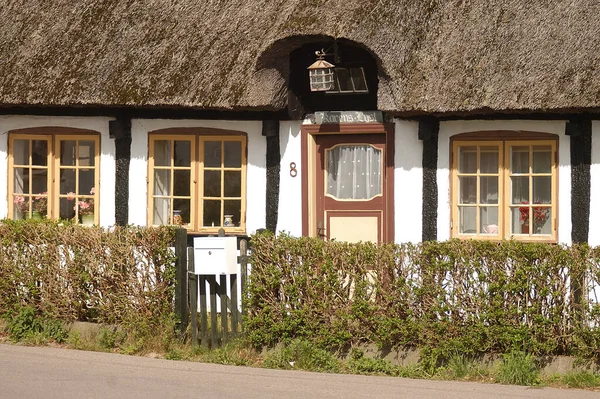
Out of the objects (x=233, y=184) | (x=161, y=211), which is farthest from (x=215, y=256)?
(x=161, y=211)

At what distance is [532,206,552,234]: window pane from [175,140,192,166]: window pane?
12.8 feet

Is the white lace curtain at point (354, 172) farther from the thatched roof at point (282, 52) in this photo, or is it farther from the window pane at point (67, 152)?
the window pane at point (67, 152)

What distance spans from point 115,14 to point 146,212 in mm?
2420

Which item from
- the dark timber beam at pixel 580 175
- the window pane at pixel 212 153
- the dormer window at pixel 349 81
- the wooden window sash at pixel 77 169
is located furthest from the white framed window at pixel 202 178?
the dark timber beam at pixel 580 175

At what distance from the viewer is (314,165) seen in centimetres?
1195

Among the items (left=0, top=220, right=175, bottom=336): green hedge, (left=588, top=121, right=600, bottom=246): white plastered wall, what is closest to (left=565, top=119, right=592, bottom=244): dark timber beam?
(left=588, top=121, right=600, bottom=246): white plastered wall

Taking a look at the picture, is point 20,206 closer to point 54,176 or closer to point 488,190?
point 54,176

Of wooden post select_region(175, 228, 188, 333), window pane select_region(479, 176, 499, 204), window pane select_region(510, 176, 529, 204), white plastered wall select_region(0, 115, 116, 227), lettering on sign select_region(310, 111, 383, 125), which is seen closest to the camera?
wooden post select_region(175, 228, 188, 333)

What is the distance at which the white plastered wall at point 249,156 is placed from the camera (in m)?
11.9

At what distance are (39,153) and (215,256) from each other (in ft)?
13.9

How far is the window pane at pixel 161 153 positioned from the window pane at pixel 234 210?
2.86ft

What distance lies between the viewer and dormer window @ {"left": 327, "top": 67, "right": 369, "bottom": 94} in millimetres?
11711

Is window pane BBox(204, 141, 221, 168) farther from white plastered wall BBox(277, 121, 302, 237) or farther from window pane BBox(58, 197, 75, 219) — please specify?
window pane BBox(58, 197, 75, 219)

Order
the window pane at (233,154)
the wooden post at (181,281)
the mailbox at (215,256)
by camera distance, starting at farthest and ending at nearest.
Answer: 1. the window pane at (233,154)
2. the wooden post at (181,281)
3. the mailbox at (215,256)
